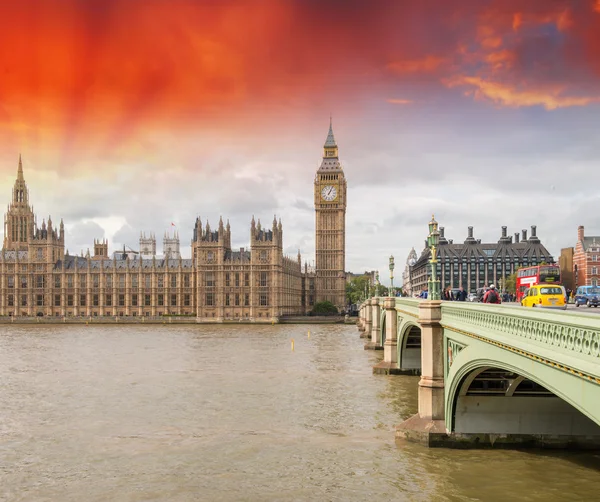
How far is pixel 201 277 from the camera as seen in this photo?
441 feet

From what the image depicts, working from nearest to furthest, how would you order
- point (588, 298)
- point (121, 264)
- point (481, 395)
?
point (481, 395) < point (588, 298) < point (121, 264)

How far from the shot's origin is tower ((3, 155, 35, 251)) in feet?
553

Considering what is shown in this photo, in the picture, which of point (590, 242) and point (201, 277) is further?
point (201, 277)

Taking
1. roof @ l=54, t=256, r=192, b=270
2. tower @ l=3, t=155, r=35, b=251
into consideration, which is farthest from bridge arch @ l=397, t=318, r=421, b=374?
tower @ l=3, t=155, r=35, b=251

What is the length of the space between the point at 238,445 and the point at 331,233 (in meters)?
126

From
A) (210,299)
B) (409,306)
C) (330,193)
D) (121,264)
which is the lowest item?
(210,299)

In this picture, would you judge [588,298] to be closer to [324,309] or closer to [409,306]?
[409,306]

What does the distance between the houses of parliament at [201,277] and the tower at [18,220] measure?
8.68m

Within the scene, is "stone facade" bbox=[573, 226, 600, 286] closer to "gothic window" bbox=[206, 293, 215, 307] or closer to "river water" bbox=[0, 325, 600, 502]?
"gothic window" bbox=[206, 293, 215, 307]

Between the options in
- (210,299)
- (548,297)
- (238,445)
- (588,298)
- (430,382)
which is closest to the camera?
(430,382)

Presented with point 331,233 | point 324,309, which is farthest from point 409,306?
point 331,233

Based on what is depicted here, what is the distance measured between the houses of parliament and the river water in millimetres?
79106

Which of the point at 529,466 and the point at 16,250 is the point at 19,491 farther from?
the point at 16,250

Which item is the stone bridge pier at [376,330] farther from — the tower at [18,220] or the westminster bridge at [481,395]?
the tower at [18,220]
